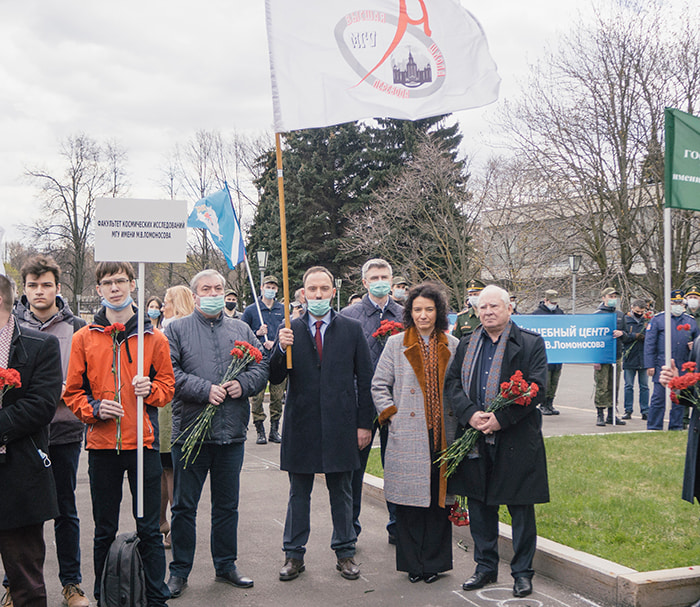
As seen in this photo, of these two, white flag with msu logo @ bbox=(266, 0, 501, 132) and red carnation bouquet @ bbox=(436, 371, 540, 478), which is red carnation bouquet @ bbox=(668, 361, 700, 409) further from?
white flag with msu logo @ bbox=(266, 0, 501, 132)

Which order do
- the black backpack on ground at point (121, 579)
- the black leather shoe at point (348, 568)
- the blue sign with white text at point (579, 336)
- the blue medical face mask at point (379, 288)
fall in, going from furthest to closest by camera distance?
the blue sign with white text at point (579, 336), the blue medical face mask at point (379, 288), the black leather shoe at point (348, 568), the black backpack on ground at point (121, 579)

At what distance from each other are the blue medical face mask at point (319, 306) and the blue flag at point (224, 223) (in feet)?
12.0

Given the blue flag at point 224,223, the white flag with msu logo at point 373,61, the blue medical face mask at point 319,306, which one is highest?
the white flag with msu logo at point 373,61

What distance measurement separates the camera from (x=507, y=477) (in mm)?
5086

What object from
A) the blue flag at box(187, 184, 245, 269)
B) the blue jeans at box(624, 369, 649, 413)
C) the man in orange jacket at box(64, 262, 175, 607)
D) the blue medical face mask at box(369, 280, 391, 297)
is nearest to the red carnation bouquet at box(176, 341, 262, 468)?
the man in orange jacket at box(64, 262, 175, 607)

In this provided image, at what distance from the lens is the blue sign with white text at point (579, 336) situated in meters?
13.1

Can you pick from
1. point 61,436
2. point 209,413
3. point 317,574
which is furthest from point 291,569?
point 61,436

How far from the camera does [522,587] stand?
498 cm

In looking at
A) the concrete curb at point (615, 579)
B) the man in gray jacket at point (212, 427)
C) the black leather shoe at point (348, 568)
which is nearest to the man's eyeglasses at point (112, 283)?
the man in gray jacket at point (212, 427)

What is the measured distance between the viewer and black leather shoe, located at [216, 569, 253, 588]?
5164 mm

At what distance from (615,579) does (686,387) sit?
1374 mm

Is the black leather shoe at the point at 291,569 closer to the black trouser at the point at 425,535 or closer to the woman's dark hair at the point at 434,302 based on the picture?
the black trouser at the point at 425,535

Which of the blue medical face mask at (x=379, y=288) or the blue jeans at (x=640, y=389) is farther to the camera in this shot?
the blue jeans at (x=640, y=389)

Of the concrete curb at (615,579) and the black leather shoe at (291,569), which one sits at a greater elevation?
the concrete curb at (615,579)
